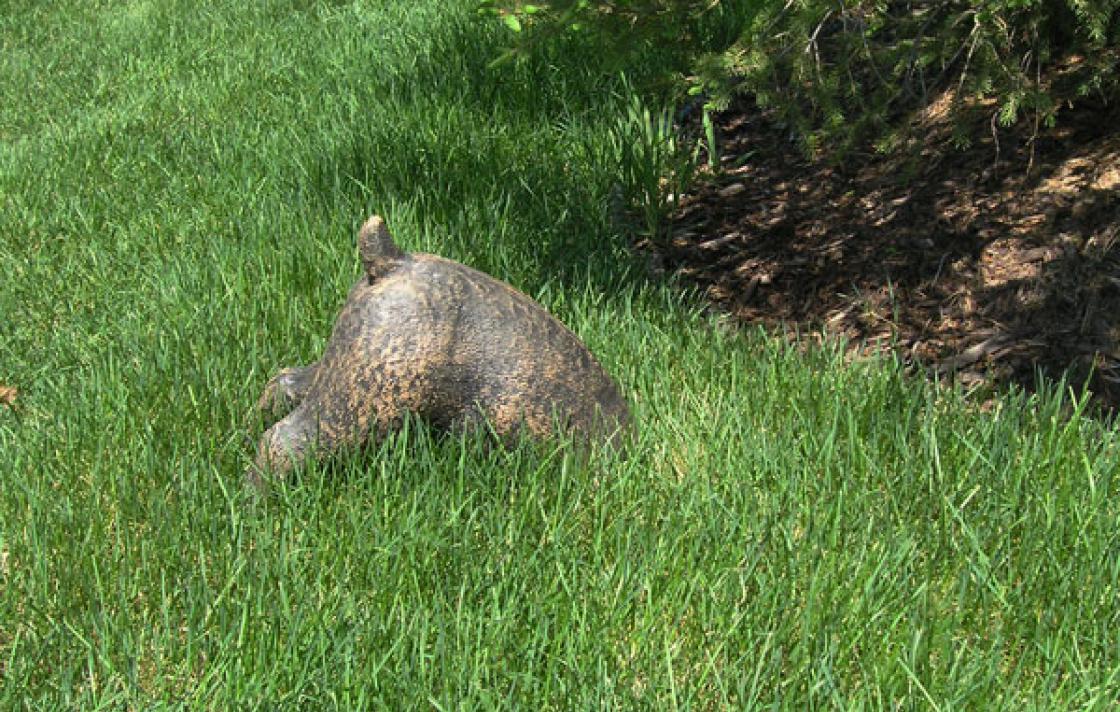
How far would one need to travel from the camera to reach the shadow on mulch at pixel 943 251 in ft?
10.3

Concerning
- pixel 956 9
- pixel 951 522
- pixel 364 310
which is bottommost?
pixel 951 522

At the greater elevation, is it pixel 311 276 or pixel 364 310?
pixel 364 310

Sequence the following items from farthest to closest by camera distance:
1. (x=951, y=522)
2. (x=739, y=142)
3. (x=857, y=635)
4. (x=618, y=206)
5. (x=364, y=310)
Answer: (x=739, y=142)
(x=618, y=206)
(x=364, y=310)
(x=951, y=522)
(x=857, y=635)

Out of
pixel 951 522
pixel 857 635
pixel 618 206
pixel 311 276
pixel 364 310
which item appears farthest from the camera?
pixel 618 206

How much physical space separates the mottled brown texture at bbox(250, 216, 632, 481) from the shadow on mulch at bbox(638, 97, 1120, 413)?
0.96m

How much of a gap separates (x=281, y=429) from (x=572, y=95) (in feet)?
8.51

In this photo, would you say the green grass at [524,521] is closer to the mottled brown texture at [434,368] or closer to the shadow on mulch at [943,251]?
the mottled brown texture at [434,368]

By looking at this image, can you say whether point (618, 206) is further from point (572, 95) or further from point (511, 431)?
point (511, 431)

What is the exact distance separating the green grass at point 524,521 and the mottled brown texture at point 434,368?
3.1 inches

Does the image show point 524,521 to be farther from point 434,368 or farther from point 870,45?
point 870,45

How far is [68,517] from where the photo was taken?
244 centimetres

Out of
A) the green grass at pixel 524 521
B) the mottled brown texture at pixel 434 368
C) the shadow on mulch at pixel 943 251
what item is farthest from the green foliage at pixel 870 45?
the mottled brown texture at pixel 434 368

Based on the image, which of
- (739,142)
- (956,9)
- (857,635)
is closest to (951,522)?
(857,635)

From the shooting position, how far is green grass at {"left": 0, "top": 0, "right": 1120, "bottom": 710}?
2.01m
